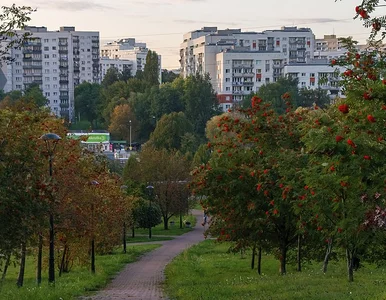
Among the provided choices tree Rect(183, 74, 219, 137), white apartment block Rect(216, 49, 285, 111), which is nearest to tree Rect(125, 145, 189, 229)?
tree Rect(183, 74, 219, 137)

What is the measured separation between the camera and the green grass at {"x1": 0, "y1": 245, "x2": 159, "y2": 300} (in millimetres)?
19764

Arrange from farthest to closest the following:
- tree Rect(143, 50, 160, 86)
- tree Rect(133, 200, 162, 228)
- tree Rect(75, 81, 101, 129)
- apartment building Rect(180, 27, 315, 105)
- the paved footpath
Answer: apartment building Rect(180, 27, 315, 105) → tree Rect(75, 81, 101, 129) → tree Rect(143, 50, 160, 86) → tree Rect(133, 200, 162, 228) → the paved footpath

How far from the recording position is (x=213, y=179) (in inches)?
1089

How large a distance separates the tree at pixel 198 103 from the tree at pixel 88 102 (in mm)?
24688

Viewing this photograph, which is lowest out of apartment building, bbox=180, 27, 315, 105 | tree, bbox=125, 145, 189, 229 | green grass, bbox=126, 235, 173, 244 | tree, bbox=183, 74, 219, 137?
green grass, bbox=126, 235, 173, 244

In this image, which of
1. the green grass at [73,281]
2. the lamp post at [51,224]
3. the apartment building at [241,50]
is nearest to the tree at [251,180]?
the green grass at [73,281]

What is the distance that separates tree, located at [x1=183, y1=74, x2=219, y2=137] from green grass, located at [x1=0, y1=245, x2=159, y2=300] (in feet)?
250

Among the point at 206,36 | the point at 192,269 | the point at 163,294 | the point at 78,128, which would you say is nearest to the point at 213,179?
the point at 163,294

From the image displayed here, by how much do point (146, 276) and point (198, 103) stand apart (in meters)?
97.1

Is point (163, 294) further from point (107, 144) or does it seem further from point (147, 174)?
point (107, 144)

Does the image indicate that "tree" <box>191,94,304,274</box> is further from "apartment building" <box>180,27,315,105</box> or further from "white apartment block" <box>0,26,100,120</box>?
"white apartment block" <box>0,26,100,120</box>

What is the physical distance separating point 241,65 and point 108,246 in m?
122

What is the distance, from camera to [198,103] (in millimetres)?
129625

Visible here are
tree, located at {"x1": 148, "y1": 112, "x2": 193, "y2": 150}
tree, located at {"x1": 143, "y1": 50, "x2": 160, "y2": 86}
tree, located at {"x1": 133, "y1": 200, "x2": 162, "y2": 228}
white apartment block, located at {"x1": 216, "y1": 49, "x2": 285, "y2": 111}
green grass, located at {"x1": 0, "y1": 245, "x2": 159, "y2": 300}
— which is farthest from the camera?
white apartment block, located at {"x1": 216, "y1": 49, "x2": 285, "y2": 111}
